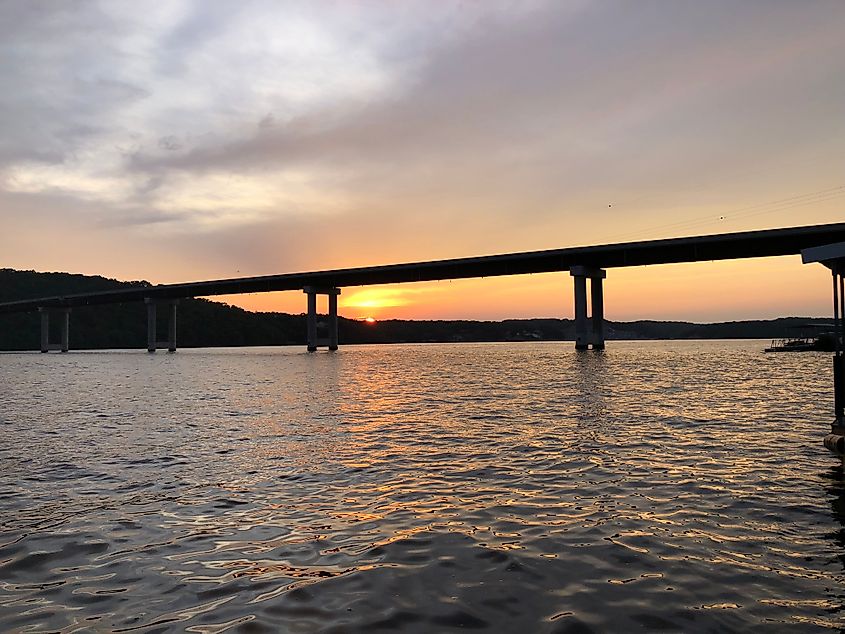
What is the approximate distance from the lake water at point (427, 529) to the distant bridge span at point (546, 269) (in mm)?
95200

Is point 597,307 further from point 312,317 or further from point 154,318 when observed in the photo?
point 154,318

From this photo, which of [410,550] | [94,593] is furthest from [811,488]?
[94,593]

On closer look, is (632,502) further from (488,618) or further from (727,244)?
(727,244)

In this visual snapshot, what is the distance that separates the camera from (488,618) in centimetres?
735

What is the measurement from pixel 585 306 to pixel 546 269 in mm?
11519

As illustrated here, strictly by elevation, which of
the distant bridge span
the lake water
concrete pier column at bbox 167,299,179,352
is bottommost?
the lake water

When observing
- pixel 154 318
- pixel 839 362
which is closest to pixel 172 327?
pixel 154 318

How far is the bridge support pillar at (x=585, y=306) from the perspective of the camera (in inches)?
5079

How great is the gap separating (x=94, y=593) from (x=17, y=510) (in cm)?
612

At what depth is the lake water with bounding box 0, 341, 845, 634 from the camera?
24.9 feet

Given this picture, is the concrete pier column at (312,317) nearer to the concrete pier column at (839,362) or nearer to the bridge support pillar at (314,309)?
the bridge support pillar at (314,309)

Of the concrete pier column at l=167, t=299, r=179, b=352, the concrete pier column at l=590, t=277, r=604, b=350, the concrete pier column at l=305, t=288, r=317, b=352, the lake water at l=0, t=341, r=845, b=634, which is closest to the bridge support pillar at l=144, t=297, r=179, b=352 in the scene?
the concrete pier column at l=167, t=299, r=179, b=352

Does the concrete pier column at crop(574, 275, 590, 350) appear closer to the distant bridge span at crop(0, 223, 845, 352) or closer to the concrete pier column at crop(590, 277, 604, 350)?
the distant bridge span at crop(0, 223, 845, 352)

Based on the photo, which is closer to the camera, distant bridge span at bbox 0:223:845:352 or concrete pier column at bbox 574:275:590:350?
distant bridge span at bbox 0:223:845:352
